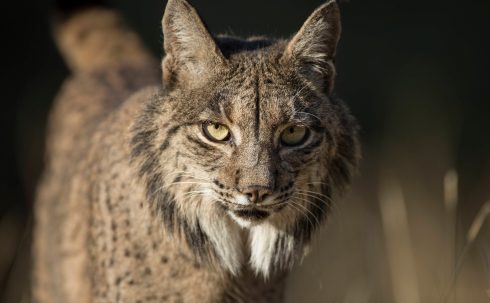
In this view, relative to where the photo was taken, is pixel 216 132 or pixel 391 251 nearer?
pixel 216 132

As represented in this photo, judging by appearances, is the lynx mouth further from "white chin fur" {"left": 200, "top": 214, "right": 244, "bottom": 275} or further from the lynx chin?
"white chin fur" {"left": 200, "top": 214, "right": 244, "bottom": 275}

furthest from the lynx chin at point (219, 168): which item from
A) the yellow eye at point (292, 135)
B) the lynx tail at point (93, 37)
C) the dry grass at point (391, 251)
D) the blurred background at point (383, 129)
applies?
the lynx tail at point (93, 37)

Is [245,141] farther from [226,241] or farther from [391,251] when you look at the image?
[391,251]

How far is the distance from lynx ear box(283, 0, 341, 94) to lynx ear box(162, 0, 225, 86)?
1.43 ft

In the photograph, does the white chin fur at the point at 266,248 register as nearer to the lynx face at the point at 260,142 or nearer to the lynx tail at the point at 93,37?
the lynx face at the point at 260,142

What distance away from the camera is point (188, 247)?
218 inches

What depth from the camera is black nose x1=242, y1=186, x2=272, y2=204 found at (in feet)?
16.1

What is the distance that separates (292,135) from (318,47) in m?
0.58

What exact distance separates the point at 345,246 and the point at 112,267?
420 centimetres

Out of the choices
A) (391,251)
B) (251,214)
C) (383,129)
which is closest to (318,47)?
(251,214)

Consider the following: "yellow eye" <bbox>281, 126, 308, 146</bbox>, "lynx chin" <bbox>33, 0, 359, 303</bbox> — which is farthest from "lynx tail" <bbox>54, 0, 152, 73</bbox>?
"yellow eye" <bbox>281, 126, 308, 146</bbox>

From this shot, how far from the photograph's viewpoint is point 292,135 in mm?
5227

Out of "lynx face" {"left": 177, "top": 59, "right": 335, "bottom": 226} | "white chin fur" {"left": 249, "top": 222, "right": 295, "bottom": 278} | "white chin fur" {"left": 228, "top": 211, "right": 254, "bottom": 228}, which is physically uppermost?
"lynx face" {"left": 177, "top": 59, "right": 335, "bottom": 226}

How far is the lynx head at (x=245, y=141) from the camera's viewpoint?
5.10m
